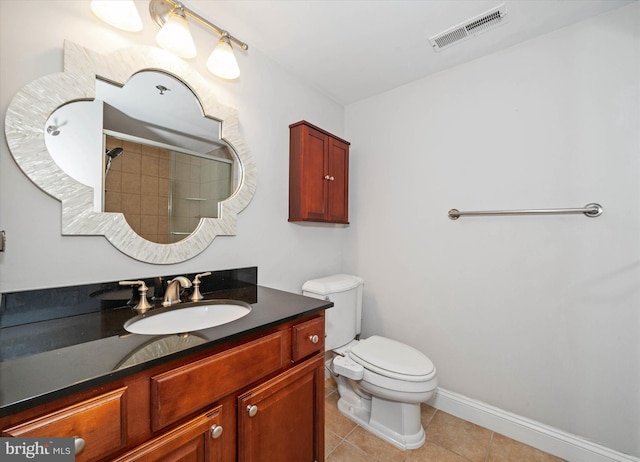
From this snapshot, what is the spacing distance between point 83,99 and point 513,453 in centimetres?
260

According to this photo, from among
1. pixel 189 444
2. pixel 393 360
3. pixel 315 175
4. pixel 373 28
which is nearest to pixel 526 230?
pixel 393 360

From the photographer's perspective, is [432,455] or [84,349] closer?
[84,349]

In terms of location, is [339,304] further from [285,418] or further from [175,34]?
[175,34]

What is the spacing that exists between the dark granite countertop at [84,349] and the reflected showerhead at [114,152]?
61 cm

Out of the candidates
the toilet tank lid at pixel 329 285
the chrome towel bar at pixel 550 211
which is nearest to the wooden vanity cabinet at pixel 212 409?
the toilet tank lid at pixel 329 285

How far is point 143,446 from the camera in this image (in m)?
0.69

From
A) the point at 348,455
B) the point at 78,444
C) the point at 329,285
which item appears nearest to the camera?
the point at 78,444

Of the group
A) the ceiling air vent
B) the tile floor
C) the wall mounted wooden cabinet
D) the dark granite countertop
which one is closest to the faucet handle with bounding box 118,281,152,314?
the dark granite countertop

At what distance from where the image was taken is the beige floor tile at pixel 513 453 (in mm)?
1438

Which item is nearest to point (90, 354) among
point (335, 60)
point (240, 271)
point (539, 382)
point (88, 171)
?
point (88, 171)

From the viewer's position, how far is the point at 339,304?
Answer: 1852mm

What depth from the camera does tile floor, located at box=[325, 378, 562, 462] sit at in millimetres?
1441

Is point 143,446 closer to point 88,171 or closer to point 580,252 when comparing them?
point 88,171

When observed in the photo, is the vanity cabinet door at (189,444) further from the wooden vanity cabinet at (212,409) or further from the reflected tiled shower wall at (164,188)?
the reflected tiled shower wall at (164,188)
